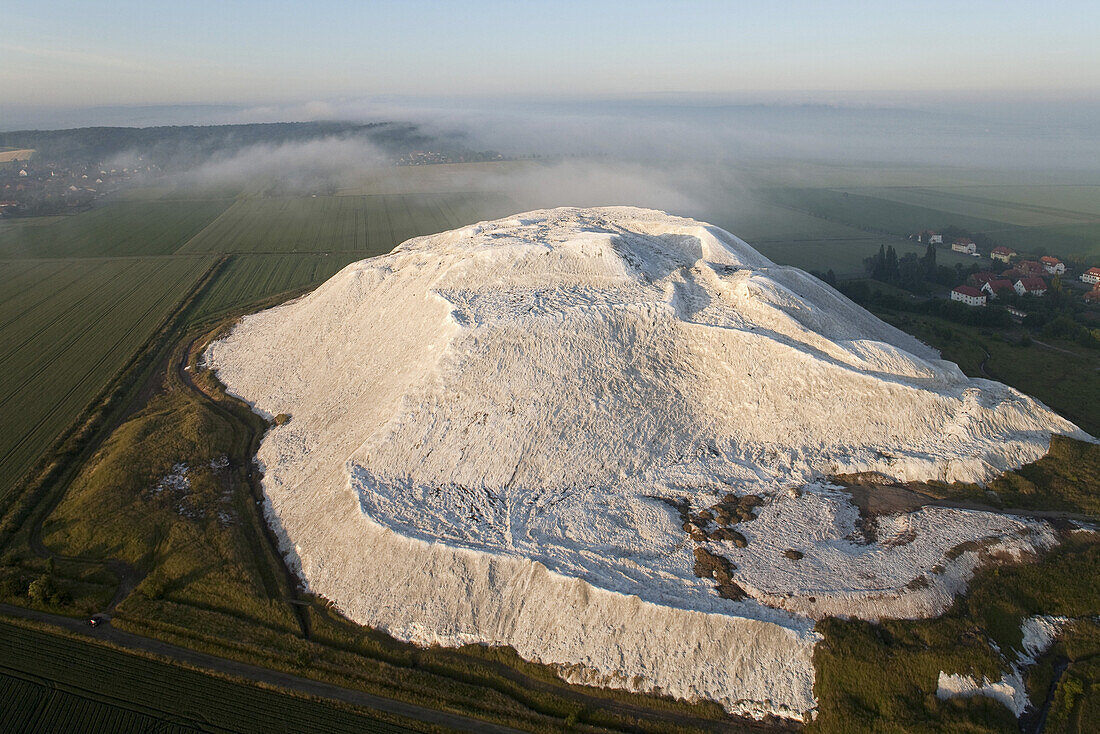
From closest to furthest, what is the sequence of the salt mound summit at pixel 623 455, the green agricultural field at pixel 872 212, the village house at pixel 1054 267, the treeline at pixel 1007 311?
the salt mound summit at pixel 623 455
the treeline at pixel 1007 311
the village house at pixel 1054 267
the green agricultural field at pixel 872 212

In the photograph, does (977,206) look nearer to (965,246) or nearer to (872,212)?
(872,212)

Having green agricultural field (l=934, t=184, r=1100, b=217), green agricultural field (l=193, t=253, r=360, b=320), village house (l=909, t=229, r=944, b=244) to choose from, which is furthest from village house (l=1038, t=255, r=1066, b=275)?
green agricultural field (l=193, t=253, r=360, b=320)

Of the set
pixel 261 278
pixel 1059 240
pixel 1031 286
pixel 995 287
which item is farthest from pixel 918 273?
pixel 261 278

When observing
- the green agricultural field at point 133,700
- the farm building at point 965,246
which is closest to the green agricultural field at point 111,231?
the green agricultural field at point 133,700

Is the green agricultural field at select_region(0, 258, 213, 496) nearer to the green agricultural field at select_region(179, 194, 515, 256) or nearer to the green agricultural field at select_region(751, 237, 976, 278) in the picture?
the green agricultural field at select_region(179, 194, 515, 256)

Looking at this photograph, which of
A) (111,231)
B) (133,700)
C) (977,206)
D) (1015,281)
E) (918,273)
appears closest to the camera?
(133,700)

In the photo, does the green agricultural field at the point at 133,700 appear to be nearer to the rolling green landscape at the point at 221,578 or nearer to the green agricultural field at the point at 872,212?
the rolling green landscape at the point at 221,578
